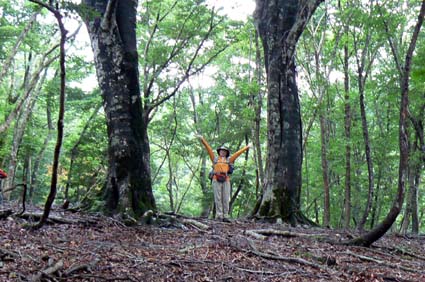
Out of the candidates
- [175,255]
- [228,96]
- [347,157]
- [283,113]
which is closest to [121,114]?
[175,255]

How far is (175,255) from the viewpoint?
5.30 metres

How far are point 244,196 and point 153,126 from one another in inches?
253

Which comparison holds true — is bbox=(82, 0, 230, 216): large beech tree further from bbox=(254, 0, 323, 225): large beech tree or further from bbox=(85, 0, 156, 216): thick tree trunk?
bbox=(254, 0, 323, 225): large beech tree

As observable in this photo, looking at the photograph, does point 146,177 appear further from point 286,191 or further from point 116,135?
point 286,191

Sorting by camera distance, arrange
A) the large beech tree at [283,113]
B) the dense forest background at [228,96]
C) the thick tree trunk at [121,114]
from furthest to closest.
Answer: the dense forest background at [228,96] → the large beech tree at [283,113] → the thick tree trunk at [121,114]

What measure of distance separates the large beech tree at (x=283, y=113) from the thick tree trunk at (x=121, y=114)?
3.50 metres

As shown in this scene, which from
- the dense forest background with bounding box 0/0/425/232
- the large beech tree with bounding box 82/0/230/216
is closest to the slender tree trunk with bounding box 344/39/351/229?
the dense forest background with bounding box 0/0/425/232

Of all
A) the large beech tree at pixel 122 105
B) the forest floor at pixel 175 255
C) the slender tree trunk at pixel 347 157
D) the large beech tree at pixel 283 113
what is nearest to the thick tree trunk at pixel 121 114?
the large beech tree at pixel 122 105

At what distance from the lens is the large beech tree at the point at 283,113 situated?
10023 millimetres

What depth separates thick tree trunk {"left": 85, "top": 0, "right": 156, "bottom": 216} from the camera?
7590 millimetres

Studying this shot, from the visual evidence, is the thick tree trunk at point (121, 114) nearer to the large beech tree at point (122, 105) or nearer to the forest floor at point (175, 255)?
the large beech tree at point (122, 105)

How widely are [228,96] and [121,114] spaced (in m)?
14.9

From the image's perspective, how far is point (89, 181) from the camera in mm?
19391

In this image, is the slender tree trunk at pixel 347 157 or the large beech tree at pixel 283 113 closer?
the large beech tree at pixel 283 113
